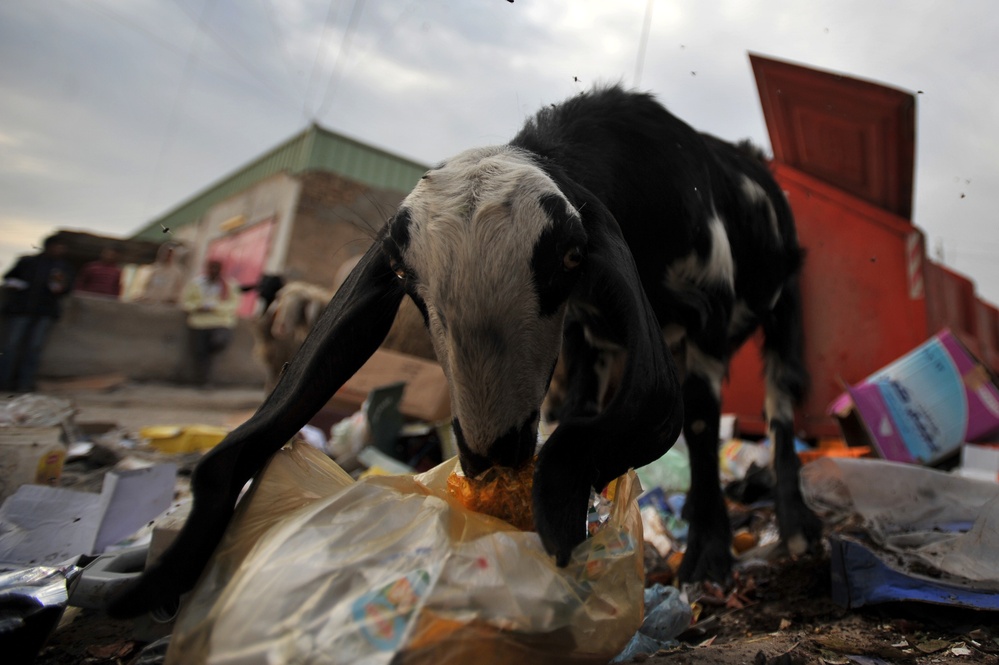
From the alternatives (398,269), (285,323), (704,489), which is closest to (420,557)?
(398,269)

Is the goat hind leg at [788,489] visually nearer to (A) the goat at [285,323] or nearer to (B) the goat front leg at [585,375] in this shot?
(B) the goat front leg at [585,375]

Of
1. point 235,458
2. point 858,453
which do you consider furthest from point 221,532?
point 858,453

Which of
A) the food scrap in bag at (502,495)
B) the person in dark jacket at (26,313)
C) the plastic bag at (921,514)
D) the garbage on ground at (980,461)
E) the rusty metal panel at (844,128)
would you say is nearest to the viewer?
the food scrap in bag at (502,495)

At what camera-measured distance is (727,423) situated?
18.3ft

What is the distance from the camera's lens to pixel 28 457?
2.90m

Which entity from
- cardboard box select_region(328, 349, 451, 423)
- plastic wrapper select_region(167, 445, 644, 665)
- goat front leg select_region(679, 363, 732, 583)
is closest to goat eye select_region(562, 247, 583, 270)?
plastic wrapper select_region(167, 445, 644, 665)

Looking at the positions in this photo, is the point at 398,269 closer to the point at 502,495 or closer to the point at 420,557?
the point at 502,495

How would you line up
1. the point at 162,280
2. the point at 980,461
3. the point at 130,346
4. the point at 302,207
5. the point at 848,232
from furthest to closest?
the point at 302,207 → the point at 162,280 → the point at 130,346 → the point at 848,232 → the point at 980,461

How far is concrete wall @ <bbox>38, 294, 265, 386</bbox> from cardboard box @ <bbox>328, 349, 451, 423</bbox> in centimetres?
550

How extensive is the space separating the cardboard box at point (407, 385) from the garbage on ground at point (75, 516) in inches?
98.4

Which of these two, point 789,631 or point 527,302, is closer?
point 527,302

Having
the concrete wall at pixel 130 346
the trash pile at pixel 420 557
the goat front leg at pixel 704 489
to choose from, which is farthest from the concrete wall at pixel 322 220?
the goat front leg at pixel 704 489

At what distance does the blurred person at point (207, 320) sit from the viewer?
10578 mm

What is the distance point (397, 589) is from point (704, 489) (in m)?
1.98
